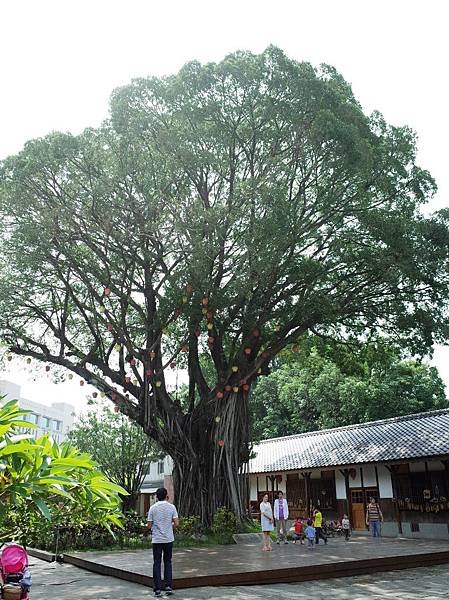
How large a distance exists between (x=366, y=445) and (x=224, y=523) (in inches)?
277

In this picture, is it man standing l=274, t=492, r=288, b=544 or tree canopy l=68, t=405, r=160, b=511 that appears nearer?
man standing l=274, t=492, r=288, b=544

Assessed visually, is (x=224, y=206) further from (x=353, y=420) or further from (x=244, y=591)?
(x=353, y=420)

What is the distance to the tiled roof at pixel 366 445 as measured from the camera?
15047 millimetres

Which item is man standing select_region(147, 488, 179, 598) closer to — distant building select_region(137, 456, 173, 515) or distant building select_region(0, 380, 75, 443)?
distant building select_region(137, 456, 173, 515)

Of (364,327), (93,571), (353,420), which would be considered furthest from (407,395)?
(93,571)

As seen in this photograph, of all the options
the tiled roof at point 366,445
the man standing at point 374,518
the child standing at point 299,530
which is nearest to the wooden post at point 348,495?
the tiled roof at point 366,445

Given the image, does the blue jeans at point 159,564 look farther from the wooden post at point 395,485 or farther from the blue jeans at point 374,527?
the wooden post at point 395,485

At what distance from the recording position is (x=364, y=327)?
14203 millimetres

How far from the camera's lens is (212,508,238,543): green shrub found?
11.8 meters

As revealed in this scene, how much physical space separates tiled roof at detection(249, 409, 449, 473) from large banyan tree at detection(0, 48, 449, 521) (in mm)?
3436

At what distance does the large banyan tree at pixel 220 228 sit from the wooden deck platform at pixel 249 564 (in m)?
3.38

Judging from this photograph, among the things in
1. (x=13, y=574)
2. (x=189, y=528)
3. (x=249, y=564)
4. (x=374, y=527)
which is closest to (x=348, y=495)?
(x=374, y=527)

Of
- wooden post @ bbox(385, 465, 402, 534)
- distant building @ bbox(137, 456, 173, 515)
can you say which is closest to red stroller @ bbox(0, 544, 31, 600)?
wooden post @ bbox(385, 465, 402, 534)

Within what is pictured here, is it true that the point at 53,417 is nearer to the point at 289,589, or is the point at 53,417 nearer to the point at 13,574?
the point at 289,589
